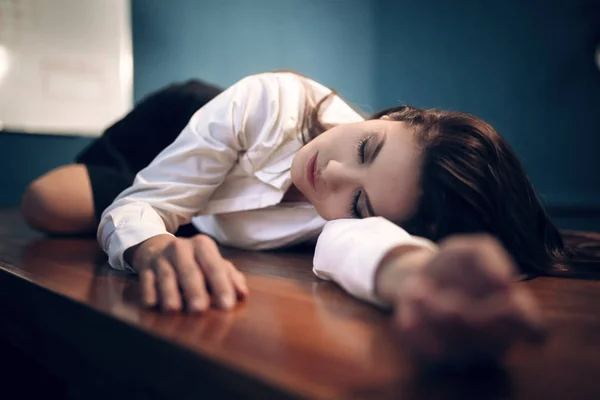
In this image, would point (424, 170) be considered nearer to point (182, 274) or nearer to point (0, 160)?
point (182, 274)

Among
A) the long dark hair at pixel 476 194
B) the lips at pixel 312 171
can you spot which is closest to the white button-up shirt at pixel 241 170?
the lips at pixel 312 171

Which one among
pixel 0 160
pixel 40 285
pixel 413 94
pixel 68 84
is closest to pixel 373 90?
pixel 413 94

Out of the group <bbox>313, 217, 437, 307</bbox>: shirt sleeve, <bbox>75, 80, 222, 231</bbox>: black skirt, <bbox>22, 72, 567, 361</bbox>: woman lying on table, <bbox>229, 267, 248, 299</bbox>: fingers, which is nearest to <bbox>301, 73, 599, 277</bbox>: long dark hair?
<bbox>22, 72, 567, 361</bbox>: woman lying on table

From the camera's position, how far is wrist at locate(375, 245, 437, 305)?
359 millimetres

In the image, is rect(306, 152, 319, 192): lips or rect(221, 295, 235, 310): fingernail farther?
rect(306, 152, 319, 192): lips

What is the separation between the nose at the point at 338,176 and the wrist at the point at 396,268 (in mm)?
224

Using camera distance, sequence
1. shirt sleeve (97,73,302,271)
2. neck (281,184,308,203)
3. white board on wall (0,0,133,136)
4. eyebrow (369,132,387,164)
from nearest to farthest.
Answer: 1. eyebrow (369,132,387,164)
2. shirt sleeve (97,73,302,271)
3. neck (281,184,308,203)
4. white board on wall (0,0,133,136)

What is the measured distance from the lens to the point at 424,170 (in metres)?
0.57

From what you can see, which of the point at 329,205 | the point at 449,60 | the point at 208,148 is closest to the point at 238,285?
the point at 329,205

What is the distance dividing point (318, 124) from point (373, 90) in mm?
1360

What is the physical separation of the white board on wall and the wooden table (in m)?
1.05

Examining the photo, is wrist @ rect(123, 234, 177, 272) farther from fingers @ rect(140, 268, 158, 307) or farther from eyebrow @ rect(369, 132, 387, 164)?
eyebrow @ rect(369, 132, 387, 164)

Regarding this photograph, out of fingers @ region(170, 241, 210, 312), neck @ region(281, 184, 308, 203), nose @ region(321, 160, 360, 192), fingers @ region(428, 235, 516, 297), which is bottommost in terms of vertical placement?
neck @ region(281, 184, 308, 203)

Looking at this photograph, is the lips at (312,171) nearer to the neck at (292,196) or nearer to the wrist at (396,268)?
the neck at (292,196)
